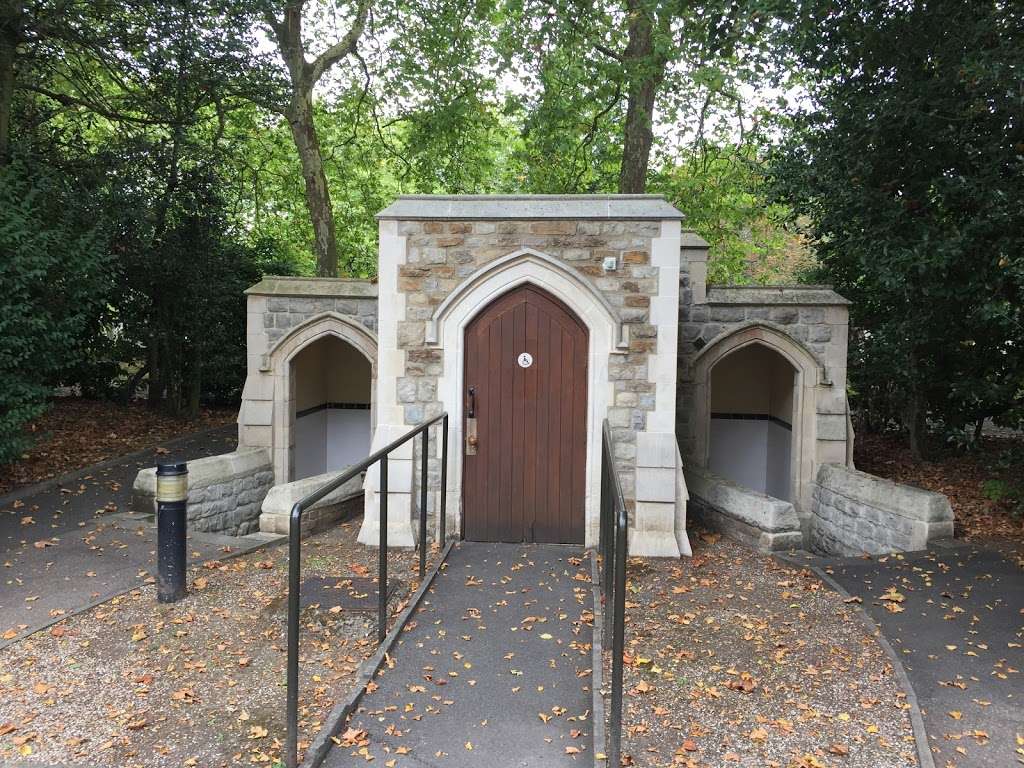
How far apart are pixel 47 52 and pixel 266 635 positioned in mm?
8558

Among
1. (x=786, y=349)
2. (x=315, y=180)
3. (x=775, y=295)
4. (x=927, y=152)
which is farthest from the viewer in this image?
(x=315, y=180)

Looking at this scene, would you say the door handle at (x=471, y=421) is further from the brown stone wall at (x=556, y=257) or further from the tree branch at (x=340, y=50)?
the tree branch at (x=340, y=50)

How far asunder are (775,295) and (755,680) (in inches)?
219

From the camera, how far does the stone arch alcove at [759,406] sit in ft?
27.4

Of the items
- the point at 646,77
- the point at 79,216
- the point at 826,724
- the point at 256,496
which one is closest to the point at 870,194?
the point at 826,724

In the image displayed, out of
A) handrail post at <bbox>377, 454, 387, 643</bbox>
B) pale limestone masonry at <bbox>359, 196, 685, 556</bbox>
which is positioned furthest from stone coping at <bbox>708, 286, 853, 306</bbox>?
handrail post at <bbox>377, 454, 387, 643</bbox>

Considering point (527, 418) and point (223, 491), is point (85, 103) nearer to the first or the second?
point (223, 491)

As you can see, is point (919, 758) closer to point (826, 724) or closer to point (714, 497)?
point (826, 724)

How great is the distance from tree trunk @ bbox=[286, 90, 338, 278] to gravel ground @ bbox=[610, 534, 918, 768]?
8895 millimetres

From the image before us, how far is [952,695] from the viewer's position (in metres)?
3.73

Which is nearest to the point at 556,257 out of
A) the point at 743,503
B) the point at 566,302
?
the point at 566,302

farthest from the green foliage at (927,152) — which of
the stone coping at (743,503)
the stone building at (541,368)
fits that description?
the stone coping at (743,503)

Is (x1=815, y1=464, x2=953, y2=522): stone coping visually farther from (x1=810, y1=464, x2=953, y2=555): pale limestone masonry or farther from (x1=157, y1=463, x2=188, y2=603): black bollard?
(x1=157, y1=463, x2=188, y2=603): black bollard

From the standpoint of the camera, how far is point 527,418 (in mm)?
6297
